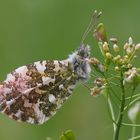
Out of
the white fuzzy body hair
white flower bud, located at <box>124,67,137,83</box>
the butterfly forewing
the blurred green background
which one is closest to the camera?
white flower bud, located at <box>124,67,137,83</box>

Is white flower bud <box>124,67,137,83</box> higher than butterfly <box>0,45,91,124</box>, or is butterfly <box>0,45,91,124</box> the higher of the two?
butterfly <box>0,45,91,124</box>

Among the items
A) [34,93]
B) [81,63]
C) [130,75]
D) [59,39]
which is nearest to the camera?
[130,75]

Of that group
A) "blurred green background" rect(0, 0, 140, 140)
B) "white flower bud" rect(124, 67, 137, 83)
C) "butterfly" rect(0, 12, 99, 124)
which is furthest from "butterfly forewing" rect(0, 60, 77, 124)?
"blurred green background" rect(0, 0, 140, 140)

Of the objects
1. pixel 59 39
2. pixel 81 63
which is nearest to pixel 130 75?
pixel 81 63

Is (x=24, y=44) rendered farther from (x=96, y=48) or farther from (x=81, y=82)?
(x=81, y=82)

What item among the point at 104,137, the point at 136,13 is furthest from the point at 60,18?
the point at 104,137

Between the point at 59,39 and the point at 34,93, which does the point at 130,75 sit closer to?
the point at 34,93

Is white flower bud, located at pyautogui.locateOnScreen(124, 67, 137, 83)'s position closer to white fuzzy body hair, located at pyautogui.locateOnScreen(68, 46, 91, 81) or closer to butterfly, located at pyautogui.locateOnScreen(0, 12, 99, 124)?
butterfly, located at pyautogui.locateOnScreen(0, 12, 99, 124)

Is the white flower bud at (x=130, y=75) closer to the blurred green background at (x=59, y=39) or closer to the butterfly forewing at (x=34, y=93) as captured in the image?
the butterfly forewing at (x=34, y=93)

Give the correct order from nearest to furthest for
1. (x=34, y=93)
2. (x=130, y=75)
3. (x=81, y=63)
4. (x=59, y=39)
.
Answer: (x=130, y=75) < (x=34, y=93) < (x=81, y=63) < (x=59, y=39)

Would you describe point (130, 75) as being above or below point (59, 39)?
below
